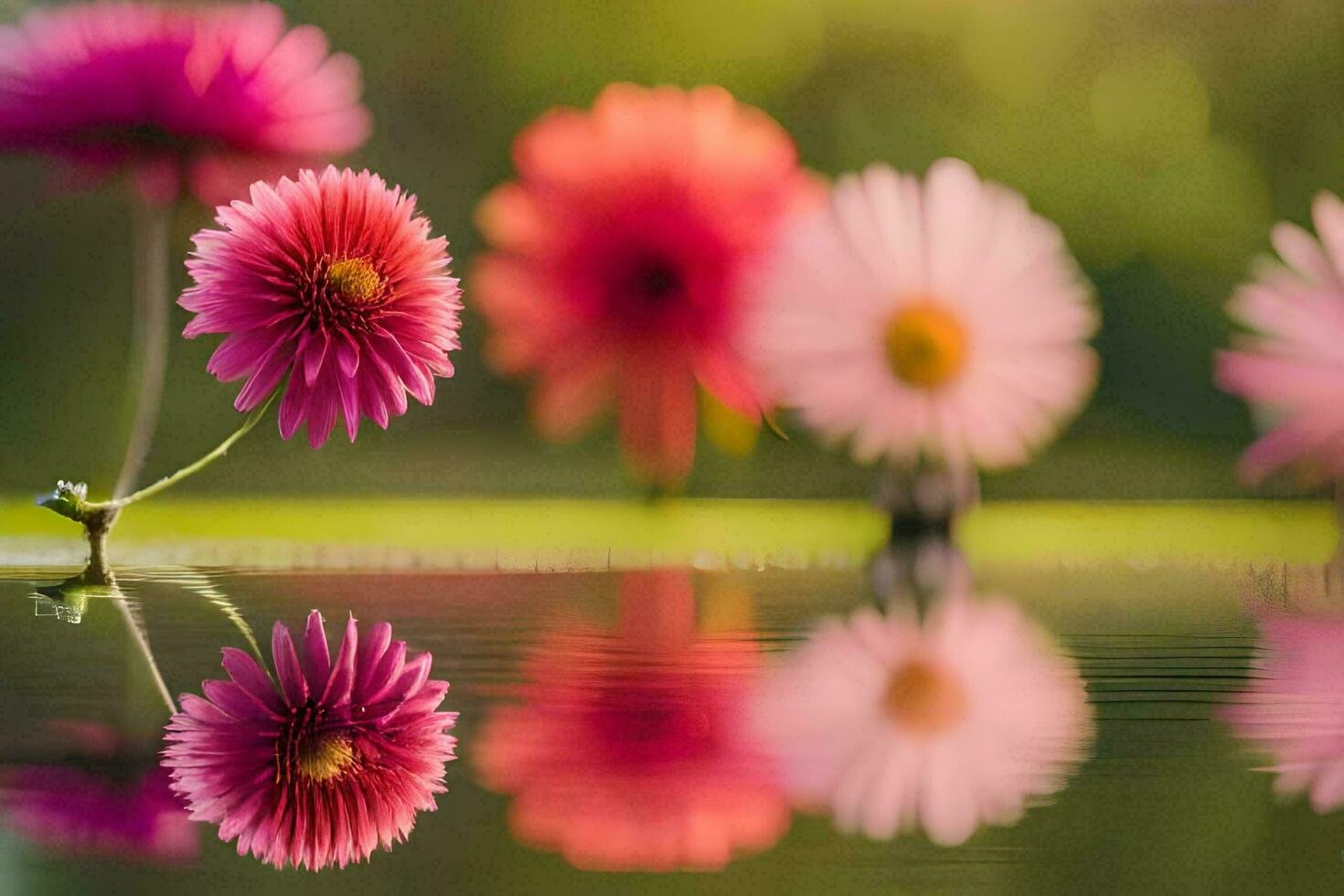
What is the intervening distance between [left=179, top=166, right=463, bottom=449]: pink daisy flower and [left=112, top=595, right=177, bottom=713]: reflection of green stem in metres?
0.07

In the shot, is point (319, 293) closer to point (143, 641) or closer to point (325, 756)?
point (143, 641)

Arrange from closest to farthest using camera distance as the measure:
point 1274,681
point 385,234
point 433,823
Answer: point 433,823
point 1274,681
point 385,234

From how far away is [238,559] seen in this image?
0.54m

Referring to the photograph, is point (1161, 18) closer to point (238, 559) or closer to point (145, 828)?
point (238, 559)

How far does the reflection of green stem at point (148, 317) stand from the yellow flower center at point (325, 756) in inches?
15.1

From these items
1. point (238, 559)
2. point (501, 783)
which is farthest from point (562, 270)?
point (501, 783)

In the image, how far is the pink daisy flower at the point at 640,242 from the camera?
0.55 m

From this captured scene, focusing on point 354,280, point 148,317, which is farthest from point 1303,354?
point 148,317

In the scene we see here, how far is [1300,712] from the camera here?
0.26m

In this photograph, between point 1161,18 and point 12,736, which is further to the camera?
point 1161,18

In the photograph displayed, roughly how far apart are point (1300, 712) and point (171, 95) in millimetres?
408

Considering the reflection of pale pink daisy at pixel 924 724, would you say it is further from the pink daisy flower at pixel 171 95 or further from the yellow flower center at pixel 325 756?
the pink daisy flower at pixel 171 95

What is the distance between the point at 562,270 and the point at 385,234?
9 centimetres

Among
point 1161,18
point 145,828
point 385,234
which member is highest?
point 1161,18
